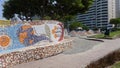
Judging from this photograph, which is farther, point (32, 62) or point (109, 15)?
point (109, 15)

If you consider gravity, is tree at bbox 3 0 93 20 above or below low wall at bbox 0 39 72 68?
above

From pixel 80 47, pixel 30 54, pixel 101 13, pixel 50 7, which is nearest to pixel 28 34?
pixel 30 54

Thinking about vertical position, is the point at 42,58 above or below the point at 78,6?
below

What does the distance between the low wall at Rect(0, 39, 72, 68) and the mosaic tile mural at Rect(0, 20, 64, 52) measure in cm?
47

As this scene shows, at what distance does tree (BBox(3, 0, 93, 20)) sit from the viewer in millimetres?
27677

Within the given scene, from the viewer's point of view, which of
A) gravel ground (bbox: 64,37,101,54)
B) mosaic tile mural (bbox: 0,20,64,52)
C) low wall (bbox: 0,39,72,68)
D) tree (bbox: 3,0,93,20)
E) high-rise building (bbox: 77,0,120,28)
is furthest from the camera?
high-rise building (bbox: 77,0,120,28)

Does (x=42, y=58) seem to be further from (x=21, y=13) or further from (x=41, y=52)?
(x=21, y=13)

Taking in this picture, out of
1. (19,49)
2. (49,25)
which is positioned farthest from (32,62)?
(49,25)

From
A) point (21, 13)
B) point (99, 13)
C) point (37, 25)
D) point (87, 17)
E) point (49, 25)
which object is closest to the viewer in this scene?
point (37, 25)

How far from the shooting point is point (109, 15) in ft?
413

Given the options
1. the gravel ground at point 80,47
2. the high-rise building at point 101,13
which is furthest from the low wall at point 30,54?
the high-rise building at point 101,13

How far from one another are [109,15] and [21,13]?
312 feet

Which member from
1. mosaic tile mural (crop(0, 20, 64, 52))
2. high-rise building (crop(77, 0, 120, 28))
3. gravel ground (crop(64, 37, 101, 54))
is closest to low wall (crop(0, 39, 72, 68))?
mosaic tile mural (crop(0, 20, 64, 52))

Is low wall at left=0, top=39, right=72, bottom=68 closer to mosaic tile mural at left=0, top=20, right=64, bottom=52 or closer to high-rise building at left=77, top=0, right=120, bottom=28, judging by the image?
mosaic tile mural at left=0, top=20, right=64, bottom=52
